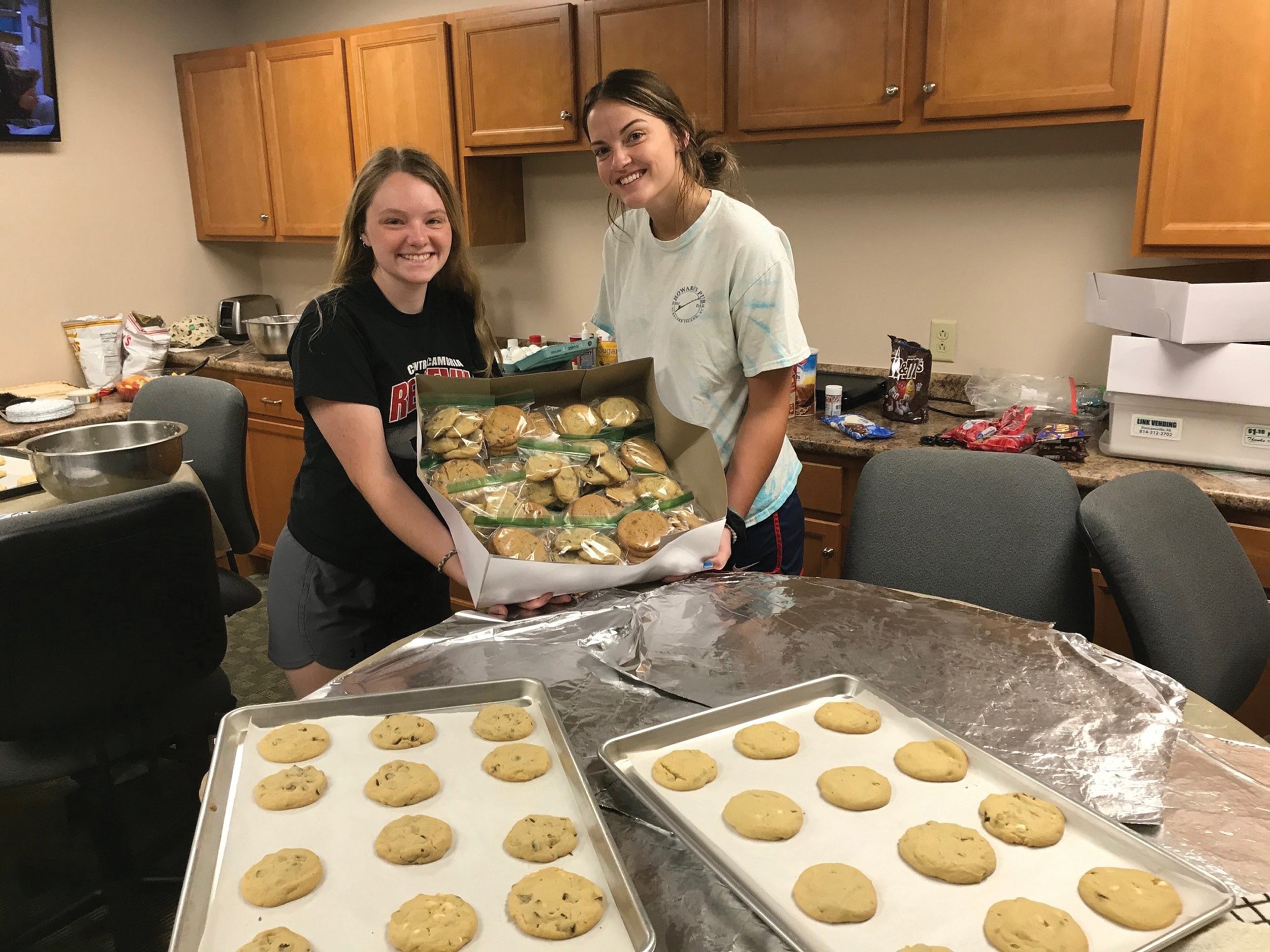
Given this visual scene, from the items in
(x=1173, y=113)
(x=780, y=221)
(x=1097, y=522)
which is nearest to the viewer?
(x=1097, y=522)

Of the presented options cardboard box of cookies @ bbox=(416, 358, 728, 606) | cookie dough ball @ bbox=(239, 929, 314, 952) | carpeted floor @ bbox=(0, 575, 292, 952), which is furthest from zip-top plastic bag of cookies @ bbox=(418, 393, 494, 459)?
carpeted floor @ bbox=(0, 575, 292, 952)

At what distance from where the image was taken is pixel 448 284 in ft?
5.47

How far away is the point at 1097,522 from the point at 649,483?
0.75 meters

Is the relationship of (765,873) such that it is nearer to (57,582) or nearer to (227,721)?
(227,721)

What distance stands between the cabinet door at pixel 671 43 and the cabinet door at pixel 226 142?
1.74 metres

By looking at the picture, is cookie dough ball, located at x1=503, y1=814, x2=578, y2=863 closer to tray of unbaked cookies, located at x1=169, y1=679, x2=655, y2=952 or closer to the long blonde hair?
tray of unbaked cookies, located at x1=169, y1=679, x2=655, y2=952

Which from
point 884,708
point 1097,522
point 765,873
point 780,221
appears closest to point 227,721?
point 765,873

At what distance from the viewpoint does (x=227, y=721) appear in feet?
3.32

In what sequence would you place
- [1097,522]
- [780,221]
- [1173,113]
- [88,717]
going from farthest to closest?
[780,221]
[1173,113]
[88,717]
[1097,522]

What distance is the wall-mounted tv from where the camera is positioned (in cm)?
335

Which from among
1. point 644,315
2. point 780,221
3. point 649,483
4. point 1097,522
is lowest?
point 1097,522

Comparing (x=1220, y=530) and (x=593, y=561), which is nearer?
(x=593, y=561)

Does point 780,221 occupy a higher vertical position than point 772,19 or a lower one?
lower

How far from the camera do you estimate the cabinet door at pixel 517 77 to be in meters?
2.89
